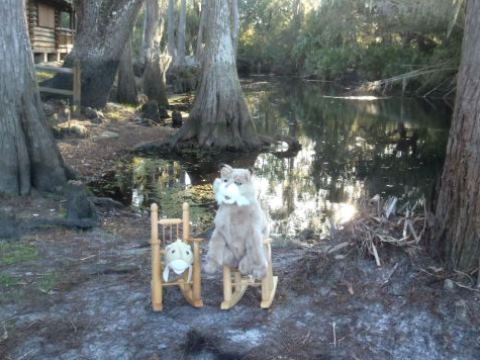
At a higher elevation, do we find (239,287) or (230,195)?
(230,195)

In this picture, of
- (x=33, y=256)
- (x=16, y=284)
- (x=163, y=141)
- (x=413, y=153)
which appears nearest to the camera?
(x=16, y=284)

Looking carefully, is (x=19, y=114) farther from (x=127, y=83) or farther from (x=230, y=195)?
(x=127, y=83)

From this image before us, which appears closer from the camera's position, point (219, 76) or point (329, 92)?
point (219, 76)

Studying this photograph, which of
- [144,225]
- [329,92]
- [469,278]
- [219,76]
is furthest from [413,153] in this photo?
[329,92]

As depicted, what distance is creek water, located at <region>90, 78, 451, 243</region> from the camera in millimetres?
10484

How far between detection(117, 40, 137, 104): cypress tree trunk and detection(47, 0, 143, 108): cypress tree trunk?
4129 mm

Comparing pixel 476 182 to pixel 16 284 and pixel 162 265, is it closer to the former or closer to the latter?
pixel 162 265

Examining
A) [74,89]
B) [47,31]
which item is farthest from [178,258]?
[47,31]

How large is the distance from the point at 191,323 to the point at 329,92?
1352 inches

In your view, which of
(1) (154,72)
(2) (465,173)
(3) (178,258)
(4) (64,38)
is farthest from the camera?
(4) (64,38)

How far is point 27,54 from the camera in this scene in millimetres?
8516

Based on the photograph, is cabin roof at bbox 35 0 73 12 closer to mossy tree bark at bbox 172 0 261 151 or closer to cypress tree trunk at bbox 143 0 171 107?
cypress tree trunk at bbox 143 0 171 107

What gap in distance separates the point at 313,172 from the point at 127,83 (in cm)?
945

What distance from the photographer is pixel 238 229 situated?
4.32 metres
